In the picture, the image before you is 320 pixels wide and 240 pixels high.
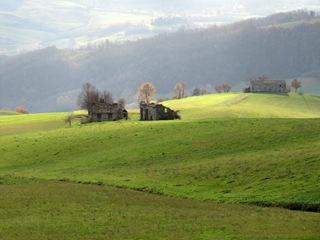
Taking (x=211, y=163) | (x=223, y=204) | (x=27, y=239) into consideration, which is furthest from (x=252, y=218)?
(x=211, y=163)

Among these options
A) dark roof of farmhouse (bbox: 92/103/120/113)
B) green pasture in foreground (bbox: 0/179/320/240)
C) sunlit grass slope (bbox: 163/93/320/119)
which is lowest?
green pasture in foreground (bbox: 0/179/320/240)

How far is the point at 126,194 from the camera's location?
4488 cm

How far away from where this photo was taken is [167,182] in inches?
1945

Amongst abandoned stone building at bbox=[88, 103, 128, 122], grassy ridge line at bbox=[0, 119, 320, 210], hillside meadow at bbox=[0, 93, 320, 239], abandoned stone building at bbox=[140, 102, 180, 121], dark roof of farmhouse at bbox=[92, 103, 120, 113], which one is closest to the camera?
hillside meadow at bbox=[0, 93, 320, 239]

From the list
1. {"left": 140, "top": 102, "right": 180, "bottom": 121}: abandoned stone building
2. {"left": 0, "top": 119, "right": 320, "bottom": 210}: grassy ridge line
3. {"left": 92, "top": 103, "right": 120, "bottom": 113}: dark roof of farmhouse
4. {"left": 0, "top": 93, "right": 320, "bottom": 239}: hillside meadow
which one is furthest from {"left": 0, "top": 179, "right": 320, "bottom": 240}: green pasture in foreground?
{"left": 92, "top": 103, "right": 120, "bottom": 113}: dark roof of farmhouse

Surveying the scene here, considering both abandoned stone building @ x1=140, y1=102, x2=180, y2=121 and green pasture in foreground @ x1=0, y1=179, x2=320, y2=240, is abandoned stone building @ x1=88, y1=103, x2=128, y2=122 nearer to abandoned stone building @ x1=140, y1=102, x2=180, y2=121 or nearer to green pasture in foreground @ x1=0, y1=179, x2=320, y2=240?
abandoned stone building @ x1=140, y1=102, x2=180, y2=121

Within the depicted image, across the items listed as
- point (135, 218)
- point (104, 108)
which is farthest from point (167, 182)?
point (104, 108)

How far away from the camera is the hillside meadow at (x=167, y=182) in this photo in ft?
106

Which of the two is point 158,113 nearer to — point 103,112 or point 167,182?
point 103,112

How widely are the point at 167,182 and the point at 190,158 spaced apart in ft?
37.4

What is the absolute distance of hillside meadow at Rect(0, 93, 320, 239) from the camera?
3222 cm

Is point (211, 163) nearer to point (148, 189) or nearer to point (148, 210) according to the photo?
point (148, 189)

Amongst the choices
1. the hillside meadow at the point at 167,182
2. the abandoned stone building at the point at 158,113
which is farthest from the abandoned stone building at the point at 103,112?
the hillside meadow at the point at 167,182

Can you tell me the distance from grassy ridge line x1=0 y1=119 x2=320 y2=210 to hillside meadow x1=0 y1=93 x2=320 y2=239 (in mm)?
127
